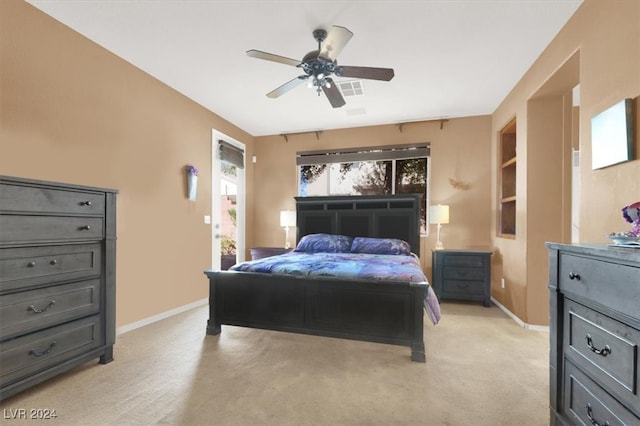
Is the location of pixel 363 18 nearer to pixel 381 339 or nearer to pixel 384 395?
pixel 381 339

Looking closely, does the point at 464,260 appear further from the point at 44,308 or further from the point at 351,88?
the point at 44,308

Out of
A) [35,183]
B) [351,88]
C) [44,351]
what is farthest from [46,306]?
[351,88]

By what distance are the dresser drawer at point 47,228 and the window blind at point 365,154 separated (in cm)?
341

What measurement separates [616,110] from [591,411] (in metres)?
1.59

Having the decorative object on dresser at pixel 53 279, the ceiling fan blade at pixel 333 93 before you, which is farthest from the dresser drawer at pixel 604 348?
the decorative object on dresser at pixel 53 279

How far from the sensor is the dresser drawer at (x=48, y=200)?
1583 millimetres

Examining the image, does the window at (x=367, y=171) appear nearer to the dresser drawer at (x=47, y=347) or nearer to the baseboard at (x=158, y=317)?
the baseboard at (x=158, y=317)

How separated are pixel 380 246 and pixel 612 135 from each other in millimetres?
2502

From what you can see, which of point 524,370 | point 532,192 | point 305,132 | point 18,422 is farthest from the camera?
point 305,132

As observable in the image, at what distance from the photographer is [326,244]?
3.97 meters

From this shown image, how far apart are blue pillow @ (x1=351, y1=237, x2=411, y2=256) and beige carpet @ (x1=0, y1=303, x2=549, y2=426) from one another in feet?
4.04

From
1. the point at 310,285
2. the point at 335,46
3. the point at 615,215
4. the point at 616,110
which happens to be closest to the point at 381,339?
the point at 310,285

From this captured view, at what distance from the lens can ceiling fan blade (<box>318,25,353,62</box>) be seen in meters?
1.99

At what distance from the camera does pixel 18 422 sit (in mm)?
1524
